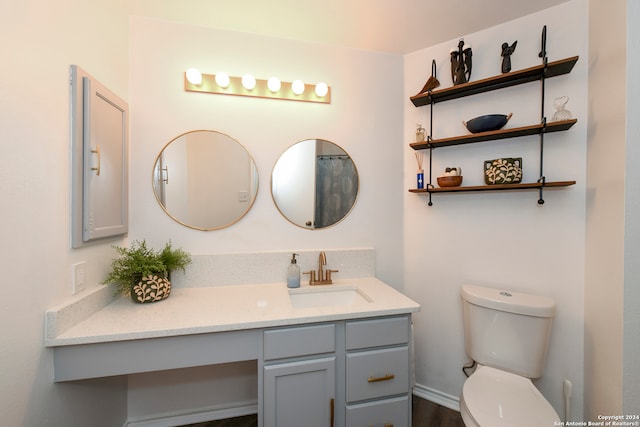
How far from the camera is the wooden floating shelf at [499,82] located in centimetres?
131

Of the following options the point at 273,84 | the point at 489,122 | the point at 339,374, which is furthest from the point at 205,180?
the point at 489,122

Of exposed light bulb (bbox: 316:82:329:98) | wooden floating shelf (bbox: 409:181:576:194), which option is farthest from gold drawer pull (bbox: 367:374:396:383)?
exposed light bulb (bbox: 316:82:329:98)

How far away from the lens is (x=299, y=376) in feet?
3.73

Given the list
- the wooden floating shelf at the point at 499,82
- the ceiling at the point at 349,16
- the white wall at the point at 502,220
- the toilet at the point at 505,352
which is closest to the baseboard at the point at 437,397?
the white wall at the point at 502,220

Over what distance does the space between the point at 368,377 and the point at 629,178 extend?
1402mm

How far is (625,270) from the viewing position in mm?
1085

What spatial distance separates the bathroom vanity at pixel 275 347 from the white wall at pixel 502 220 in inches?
23.5

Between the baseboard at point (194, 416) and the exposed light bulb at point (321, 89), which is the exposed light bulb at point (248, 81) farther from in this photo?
the baseboard at point (194, 416)

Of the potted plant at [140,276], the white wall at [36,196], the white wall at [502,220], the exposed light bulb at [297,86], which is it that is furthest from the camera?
the exposed light bulb at [297,86]

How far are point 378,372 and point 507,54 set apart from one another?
1.83 m

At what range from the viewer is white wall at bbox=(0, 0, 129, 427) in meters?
0.79

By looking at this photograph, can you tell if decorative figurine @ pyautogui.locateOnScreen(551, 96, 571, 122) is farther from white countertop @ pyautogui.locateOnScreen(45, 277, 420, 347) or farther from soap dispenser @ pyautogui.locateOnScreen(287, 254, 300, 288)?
soap dispenser @ pyautogui.locateOnScreen(287, 254, 300, 288)

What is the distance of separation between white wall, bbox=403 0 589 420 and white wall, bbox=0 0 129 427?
1810mm

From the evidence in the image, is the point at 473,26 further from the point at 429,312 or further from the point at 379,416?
the point at 379,416
